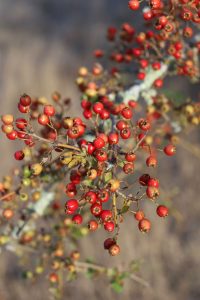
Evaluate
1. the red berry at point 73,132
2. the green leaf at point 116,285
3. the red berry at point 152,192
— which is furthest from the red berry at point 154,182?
the green leaf at point 116,285

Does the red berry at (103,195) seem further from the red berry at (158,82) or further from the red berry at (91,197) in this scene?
the red berry at (158,82)

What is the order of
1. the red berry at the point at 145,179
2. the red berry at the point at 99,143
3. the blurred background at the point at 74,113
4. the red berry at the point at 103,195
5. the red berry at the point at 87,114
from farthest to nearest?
the blurred background at the point at 74,113 < the red berry at the point at 87,114 < the red berry at the point at 145,179 < the red berry at the point at 103,195 < the red berry at the point at 99,143

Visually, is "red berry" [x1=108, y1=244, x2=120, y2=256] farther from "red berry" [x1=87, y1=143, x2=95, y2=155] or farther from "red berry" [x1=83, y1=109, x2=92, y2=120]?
"red berry" [x1=83, y1=109, x2=92, y2=120]

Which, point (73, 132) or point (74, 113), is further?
point (74, 113)

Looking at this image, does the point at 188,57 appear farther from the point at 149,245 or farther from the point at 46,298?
the point at 46,298

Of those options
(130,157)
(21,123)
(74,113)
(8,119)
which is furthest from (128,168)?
(74,113)

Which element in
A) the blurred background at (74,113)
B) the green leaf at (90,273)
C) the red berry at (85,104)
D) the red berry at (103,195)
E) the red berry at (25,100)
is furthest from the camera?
the blurred background at (74,113)

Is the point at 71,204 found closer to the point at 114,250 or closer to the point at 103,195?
the point at 103,195

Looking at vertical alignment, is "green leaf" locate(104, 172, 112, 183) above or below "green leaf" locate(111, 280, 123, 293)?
above

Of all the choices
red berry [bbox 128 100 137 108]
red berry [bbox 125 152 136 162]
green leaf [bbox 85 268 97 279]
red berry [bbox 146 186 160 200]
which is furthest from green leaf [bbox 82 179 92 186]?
green leaf [bbox 85 268 97 279]
